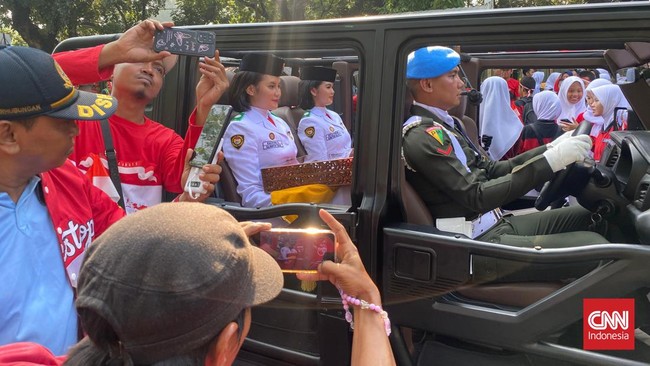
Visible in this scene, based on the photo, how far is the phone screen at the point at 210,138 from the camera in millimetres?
1993

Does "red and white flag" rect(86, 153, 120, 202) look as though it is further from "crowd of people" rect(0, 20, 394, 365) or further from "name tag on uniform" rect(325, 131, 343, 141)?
"name tag on uniform" rect(325, 131, 343, 141)

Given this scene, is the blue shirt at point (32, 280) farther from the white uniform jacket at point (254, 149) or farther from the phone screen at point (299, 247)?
the white uniform jacket at point (254, 149)

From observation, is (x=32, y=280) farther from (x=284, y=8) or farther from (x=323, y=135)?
(x=284, y=8)

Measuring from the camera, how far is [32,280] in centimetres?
136

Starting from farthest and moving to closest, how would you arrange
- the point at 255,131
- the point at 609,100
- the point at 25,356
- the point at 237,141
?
the point at 609,100 < the point at 255,131 < the point at 237,141 < the point at 25,356

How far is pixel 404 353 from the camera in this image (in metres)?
1.80

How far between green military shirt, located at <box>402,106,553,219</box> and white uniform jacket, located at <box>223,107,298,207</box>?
652 millimetres

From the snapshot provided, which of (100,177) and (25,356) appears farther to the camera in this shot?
(100,177)

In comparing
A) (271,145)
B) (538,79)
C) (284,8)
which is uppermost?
(284,8)

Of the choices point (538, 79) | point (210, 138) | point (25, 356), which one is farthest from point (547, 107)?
point (538, 79)

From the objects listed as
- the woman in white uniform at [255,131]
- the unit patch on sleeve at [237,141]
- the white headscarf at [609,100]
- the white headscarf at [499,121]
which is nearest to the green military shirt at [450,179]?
the woman in white uniform at [255,131]

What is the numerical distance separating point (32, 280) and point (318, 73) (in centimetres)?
372

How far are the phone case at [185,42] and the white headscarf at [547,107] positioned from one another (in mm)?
3840

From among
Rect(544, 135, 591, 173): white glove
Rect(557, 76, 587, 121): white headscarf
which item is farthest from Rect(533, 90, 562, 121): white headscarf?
Rect(544, 135, 591, 173): white glove
